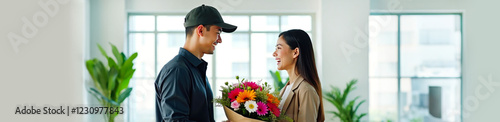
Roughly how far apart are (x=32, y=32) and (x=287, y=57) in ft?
12.2

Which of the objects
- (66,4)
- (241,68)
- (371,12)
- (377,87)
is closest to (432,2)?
(371,12)

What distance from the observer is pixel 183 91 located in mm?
2105

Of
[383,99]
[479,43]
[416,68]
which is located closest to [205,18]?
[383,99]

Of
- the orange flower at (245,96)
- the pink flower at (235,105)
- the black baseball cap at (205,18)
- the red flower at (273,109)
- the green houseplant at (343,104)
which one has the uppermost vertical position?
the black baseball cap at (205,18)

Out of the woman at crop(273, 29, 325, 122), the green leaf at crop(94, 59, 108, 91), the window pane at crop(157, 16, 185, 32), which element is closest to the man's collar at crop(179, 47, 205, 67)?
the woman at crop(273, 29, 325, 122)

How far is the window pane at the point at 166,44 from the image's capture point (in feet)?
24.3

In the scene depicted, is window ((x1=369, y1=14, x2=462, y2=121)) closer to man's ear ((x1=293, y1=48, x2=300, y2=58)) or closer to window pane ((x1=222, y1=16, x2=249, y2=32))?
window pane ((x1=222, y1=16, x2=249, y2=32))

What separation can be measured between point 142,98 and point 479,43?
5323mm

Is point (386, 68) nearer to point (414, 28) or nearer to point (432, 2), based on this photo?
point (414, 28)

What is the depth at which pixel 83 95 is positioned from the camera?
22.0ft

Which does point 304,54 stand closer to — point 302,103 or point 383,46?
point 302,103

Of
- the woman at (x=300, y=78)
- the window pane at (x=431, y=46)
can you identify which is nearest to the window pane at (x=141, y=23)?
the window pane at (x=431, y=46)
